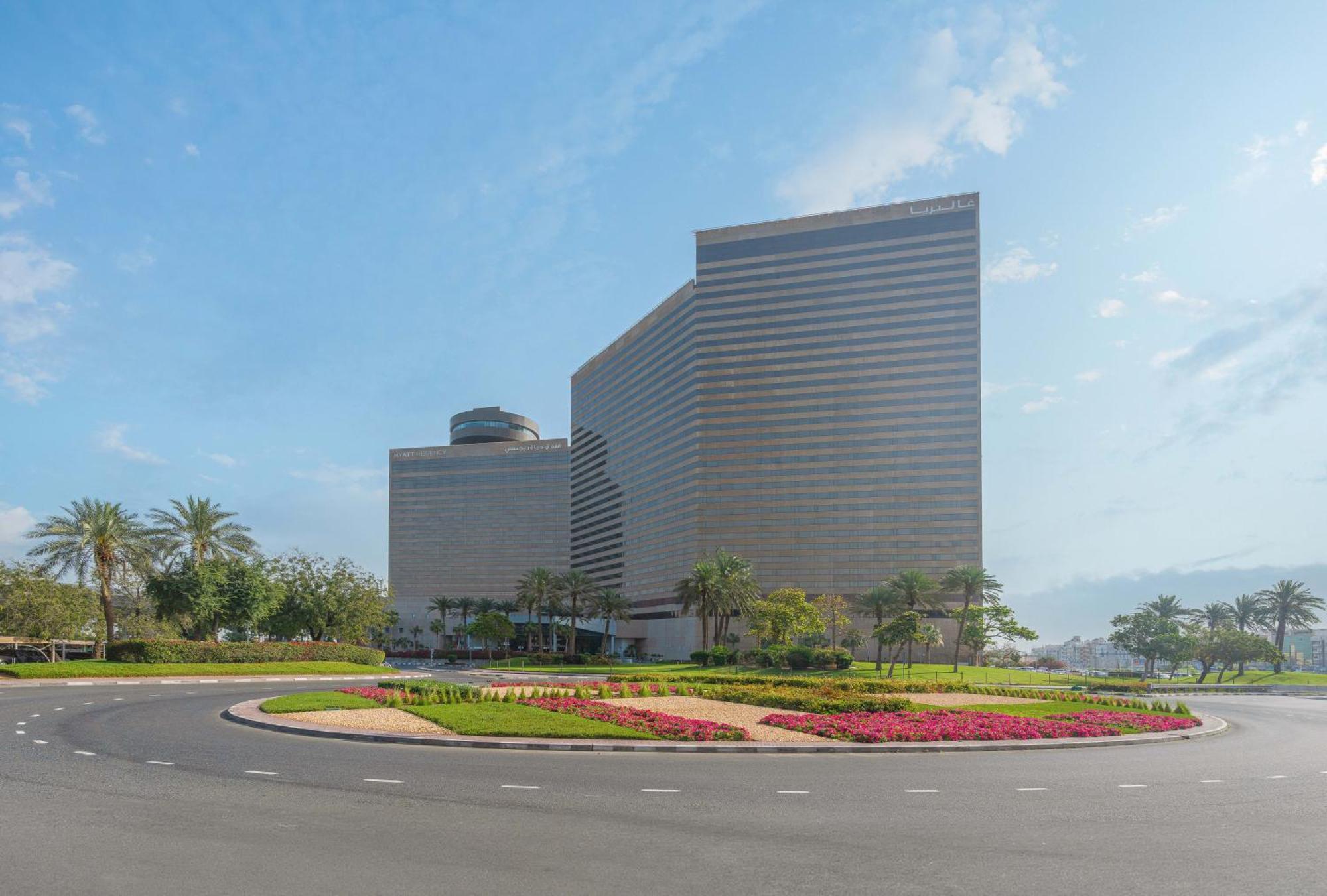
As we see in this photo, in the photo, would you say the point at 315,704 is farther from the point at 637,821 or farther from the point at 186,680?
the point at 186,680

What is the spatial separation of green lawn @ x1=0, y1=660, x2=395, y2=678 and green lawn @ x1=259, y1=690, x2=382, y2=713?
24717 millimetres

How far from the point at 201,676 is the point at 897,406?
117718mm

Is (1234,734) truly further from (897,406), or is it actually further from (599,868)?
(897,406)

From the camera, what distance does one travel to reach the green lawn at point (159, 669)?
163 feet

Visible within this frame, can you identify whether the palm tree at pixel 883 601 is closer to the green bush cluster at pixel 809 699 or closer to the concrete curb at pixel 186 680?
the concrete curb at pixel 186 680

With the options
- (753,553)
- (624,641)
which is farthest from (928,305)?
(624,641)

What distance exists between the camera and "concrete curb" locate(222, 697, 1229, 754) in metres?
21.7

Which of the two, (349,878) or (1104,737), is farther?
(1104,737)

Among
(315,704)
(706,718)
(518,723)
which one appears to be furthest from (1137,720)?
(315,704)

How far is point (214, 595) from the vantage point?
2598 inches

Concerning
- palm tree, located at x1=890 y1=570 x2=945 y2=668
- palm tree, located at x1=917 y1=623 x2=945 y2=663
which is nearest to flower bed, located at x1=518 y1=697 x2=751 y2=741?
palm tree, located at x1=917 y1=623 x2=945 y2=663

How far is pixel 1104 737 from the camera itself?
81.5 ft

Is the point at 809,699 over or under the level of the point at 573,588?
over

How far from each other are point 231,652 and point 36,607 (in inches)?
1041
